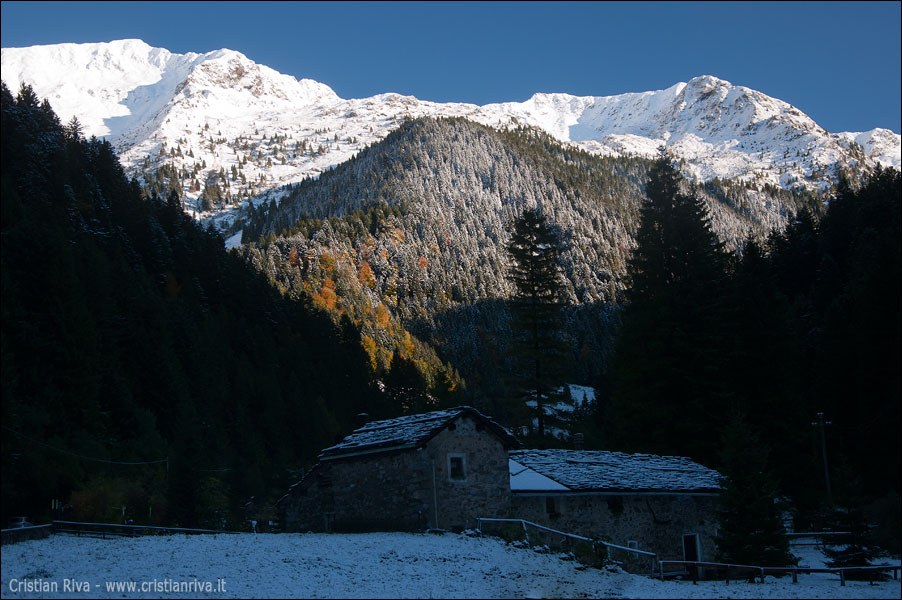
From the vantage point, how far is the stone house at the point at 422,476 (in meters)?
24.7

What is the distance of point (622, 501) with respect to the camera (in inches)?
1081

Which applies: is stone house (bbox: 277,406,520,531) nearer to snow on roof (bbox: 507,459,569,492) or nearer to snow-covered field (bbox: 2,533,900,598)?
snow on roof (bbox: 507,459,569,492)

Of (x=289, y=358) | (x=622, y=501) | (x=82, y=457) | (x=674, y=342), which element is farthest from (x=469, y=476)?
(x=289, y=358)

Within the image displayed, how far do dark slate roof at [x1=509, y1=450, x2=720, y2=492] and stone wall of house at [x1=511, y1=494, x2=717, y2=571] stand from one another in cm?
53

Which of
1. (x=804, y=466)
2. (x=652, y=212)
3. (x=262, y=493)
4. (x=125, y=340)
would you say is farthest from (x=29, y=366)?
(x=804, y=466)

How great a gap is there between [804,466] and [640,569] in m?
18.4

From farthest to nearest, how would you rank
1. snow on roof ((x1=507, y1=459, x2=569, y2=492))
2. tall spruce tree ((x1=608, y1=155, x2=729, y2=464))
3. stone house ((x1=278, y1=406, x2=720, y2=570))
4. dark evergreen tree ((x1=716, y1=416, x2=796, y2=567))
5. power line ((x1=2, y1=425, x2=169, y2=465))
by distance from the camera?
tall spruce tree ((x1=608, y1=155, x2=729, y2=464)) → power line ((x1=2, y1=425, x2=169, y2=465)) → snow on roof ((x1=507, y1=459, x2=569, y2=492)) → stone house ((x1=278, y1=406, x2=720, y2=570)) → dark evergreen tree ((x1=716, y1=416, x2=796, y2=567))

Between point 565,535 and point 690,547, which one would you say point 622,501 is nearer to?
point 690,547

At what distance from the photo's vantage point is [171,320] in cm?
6278

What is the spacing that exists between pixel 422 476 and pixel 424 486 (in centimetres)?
32

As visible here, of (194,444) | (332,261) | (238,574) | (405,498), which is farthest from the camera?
(332,261)

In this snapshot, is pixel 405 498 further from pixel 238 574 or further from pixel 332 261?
pixel 332 261

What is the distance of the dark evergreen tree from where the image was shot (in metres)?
24.2

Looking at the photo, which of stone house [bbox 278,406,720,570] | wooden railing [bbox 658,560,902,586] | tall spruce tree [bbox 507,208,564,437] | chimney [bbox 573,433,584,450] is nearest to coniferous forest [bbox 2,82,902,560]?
tall spruce tree [bbox 507,208,564,437]
